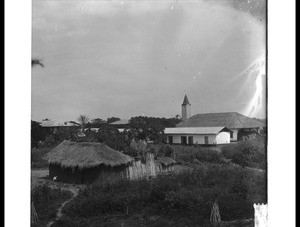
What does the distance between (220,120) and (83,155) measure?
74 centimetres

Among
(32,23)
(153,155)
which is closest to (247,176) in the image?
(153,155)

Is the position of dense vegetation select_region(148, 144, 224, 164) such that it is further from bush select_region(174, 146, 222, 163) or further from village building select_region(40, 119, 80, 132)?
village building select_region(40, 119, 80, 132)

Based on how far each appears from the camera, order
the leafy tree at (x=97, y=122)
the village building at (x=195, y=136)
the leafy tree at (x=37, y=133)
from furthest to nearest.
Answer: the village building at (x=195, y=136)
the leafy tree at (x=97, y=122)
the leafy tree at (x=37, y=133)

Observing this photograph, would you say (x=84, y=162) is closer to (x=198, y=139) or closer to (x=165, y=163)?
(x=165, y=163)

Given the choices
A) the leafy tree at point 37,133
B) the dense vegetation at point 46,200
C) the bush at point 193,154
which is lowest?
the dense vegetation at point 46,200

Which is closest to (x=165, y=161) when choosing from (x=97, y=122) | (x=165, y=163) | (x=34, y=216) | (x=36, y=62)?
(x=165, y=163)

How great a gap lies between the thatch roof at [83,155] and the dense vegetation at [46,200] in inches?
5.6

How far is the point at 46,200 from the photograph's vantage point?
1822 mm

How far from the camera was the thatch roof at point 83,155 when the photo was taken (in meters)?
1.88

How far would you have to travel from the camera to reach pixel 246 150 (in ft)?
6.33

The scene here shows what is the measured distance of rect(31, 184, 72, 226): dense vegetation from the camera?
5.85 feet

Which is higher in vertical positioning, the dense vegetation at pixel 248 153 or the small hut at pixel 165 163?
the dense vegetation at pixel 248 153

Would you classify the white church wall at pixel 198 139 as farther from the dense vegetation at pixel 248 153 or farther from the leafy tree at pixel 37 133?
the leafy tree at pixel 37 133

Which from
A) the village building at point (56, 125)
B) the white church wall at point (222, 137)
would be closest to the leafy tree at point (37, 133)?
the village building at point (56, 125)
